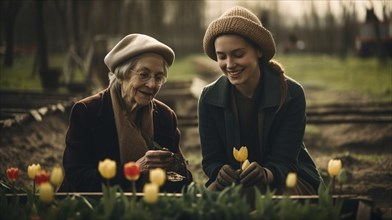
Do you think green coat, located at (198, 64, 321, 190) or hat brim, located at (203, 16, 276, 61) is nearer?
hat brim, located at (203, 16, 276, 61)

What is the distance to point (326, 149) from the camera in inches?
304

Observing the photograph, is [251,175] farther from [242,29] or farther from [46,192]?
[46,192]

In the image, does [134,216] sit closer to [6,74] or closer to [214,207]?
[214,207]

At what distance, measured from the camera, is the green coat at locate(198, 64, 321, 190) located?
353 centimetres

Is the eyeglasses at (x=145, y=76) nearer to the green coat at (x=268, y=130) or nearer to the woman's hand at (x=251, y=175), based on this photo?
the green coat at (x=268, y=130)

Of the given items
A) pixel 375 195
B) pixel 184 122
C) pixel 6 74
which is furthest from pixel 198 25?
pixel 375 195

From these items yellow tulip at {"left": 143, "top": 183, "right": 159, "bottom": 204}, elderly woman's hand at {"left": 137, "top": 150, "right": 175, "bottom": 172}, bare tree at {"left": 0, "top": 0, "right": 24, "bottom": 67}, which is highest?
bare tree at {"left": 0, "top": 0, "right": 24, "bottom": 67}

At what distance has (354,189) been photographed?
537 centimetres

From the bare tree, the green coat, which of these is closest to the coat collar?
the green coat

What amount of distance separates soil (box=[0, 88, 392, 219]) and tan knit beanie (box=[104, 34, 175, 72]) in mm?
2115

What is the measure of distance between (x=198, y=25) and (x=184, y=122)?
42.2 metres

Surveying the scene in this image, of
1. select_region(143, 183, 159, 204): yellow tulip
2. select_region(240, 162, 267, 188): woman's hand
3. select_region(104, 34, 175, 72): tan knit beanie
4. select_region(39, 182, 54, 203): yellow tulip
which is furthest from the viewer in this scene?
select_region(104, 34, 175, 72): tan knit beanie

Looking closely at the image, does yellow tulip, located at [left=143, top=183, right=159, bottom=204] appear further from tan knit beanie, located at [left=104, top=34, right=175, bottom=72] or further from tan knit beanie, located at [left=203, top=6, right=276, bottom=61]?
tan knit beanie, located at [left=203, top=6, right=276, bottom=61]

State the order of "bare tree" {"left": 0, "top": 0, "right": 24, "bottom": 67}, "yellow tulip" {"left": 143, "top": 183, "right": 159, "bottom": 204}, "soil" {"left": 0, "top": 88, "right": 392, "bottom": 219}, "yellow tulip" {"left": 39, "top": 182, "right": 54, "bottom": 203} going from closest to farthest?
"yellow tulip" {"left": 143, "top": 183, "right": 159, "bottom": 204} → "yellow tulip" {"left": 39, "top": 182, "right": 54, "bottom": 203} → "soil" {"left": 0, "top": 88, "right": 392, "bottom": 219} → "bare tree" {"left": 0, "top": 0, "right": 24, "bottom": 67}
